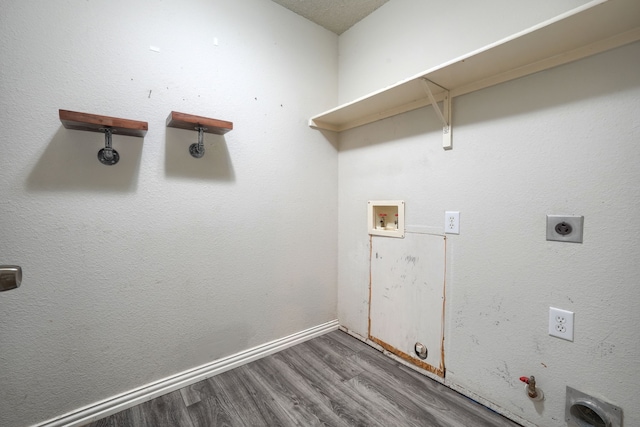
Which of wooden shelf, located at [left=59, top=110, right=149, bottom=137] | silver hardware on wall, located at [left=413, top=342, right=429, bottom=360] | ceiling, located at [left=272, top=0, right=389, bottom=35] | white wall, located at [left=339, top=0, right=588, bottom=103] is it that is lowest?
silver hardware on wall, located at [left=413, top=342, right=429, bottom=360]

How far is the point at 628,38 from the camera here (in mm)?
1003

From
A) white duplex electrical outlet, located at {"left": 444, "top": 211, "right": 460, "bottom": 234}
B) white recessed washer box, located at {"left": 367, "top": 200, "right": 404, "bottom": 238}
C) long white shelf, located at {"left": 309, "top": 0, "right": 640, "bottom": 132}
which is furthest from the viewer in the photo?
white recessed washer box, located at {"left": 367, "top": 200, "right": 404, "bottom": 238}

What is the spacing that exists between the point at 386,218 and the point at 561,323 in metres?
1.04

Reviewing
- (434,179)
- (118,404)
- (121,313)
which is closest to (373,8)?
(434,179)

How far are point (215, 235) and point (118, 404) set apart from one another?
0.95 meters

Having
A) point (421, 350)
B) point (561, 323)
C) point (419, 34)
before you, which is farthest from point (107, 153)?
point (561, 323)

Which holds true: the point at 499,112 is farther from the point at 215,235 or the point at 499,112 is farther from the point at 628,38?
the point at 215,235

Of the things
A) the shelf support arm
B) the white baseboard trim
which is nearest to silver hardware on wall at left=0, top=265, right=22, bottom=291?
the white baseboard trim

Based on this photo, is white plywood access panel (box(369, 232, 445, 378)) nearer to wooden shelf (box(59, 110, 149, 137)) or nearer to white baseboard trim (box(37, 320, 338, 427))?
white baseboard trim (box(37, 320, 338, 427))

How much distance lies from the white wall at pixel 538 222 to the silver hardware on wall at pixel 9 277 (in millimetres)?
→ 1694

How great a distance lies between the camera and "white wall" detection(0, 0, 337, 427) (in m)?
1.19

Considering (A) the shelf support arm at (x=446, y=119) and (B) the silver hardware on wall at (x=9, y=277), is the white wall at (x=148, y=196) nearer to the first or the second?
(B) the silver hardware on wall at (x=9, y=277)

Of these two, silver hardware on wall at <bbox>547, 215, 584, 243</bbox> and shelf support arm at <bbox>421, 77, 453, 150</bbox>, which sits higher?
shelf support arm at <bbox>421, 77, 453, 150</bbox>

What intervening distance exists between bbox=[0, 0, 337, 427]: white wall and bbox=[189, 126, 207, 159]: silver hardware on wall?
47 mm
